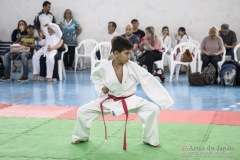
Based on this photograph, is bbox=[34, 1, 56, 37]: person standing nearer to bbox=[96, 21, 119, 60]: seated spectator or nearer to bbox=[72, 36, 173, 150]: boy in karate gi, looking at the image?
bbox=[96, 21, 119, 60]: seated spectator

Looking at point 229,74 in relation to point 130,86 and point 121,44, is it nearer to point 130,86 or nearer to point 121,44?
point 130,86

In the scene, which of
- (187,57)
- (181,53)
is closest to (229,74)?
(187,57)

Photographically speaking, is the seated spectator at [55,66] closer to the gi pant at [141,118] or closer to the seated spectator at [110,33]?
the seated spectator at [110,33]

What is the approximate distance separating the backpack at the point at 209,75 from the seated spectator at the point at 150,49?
1.37 metres

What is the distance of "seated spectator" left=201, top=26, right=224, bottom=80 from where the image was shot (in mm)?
12328

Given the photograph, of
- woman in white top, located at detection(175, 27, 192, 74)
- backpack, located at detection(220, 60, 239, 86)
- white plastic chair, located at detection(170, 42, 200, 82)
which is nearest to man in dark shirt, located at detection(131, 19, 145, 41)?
woman in white top, located at detection(175, 27, 192, 74)

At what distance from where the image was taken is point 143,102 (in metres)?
5.54

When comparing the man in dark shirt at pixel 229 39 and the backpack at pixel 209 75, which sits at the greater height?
the man in dark shirt at pixel 229 39

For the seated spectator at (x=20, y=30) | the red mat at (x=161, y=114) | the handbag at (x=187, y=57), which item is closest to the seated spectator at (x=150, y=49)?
the handbag at (x=187, y=57)

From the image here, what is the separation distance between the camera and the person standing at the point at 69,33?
15602mm

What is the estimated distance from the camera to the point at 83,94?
10172 millimetres

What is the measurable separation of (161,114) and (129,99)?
7.16 ft

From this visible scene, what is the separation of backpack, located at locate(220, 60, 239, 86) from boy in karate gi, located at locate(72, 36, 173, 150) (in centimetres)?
622

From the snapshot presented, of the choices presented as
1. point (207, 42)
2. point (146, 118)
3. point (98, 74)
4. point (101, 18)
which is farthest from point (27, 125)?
point (101, 18)
